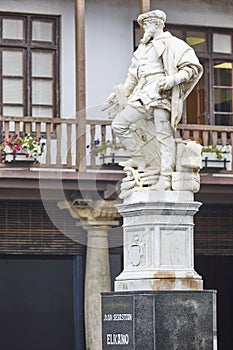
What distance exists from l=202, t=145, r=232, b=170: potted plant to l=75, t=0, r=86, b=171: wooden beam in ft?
6.25

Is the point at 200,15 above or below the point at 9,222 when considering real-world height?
above

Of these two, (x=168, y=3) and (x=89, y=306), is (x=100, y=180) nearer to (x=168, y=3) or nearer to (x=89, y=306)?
(x=89, y=306)

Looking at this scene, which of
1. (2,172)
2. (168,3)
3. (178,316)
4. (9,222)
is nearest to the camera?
(178,316)

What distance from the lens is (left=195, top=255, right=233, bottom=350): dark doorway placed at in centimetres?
2255

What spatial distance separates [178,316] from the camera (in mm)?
13359

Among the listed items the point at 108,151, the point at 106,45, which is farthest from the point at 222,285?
the point at 106,45

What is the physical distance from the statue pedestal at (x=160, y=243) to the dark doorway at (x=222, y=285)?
862cm

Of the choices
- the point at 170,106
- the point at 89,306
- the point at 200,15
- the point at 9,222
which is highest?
the point at 200,15

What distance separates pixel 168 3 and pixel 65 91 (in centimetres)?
245

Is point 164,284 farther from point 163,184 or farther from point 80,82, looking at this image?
point 80,82

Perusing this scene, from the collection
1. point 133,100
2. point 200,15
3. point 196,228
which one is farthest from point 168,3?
point 133,100

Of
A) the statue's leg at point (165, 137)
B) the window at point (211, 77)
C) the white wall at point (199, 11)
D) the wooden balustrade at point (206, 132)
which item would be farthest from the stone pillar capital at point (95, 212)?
the statue's leg at point (165, 137)

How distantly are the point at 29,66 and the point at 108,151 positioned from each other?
2174mm

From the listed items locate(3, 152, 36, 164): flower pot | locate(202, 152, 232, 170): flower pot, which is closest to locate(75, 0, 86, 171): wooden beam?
locate(3, 152, 36, 164): flower pot
